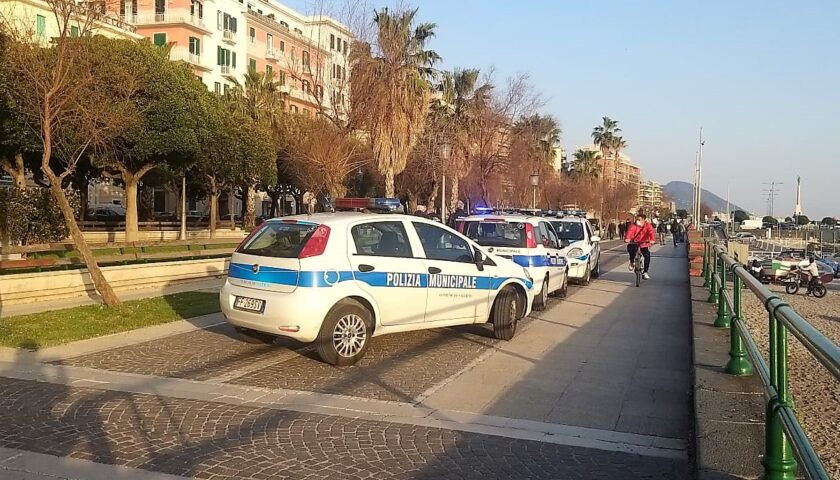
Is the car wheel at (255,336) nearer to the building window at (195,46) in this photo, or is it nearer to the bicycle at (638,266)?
the bicycle at (638,266)

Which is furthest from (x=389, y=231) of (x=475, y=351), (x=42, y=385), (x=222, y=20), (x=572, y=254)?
(x=222, y=20)

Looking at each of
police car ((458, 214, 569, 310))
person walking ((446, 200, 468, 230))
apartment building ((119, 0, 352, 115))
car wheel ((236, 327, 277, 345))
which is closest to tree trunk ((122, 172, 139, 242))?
person walking ((446, 200, 468, 230))

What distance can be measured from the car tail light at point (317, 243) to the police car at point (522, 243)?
5.23 m

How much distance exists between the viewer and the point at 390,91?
82.7 feet

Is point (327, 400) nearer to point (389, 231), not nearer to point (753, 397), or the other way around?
point (389, 231)

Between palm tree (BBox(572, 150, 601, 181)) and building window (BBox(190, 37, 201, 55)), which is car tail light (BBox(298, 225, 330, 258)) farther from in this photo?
palm tree (BBox(572, 150, 601, 181))

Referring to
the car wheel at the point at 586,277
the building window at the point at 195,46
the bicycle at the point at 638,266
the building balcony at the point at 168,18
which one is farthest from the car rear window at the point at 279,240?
the building window at the point at 195,46

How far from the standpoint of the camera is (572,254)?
1717 cm

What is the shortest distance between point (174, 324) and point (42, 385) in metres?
3.71

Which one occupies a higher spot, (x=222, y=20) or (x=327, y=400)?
(x=222, y=20)

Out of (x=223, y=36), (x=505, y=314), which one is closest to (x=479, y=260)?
(x=505, y=314)

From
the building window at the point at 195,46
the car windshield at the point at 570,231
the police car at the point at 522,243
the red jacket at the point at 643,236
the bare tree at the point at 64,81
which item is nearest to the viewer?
the bare tree at the point at 64,81

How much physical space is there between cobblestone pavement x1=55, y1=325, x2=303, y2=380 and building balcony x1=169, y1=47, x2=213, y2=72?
4931 cm

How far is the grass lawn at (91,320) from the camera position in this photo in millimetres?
9141
